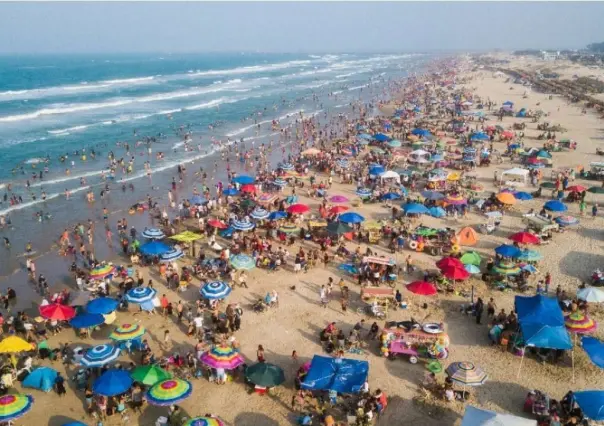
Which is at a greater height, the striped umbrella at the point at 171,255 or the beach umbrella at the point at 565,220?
the striped umbrella at the point at 171,255

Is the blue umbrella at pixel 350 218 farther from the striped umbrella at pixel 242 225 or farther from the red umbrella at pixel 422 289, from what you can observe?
the red umbrella at pixel 422 289

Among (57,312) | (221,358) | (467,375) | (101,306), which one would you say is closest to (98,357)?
(101,306)

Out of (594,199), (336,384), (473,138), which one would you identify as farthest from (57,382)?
(473,138)

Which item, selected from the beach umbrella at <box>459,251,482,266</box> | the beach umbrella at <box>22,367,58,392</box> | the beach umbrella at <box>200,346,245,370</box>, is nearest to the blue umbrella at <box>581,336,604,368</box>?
the beach umbrella at <box>459,251,482,266</box>

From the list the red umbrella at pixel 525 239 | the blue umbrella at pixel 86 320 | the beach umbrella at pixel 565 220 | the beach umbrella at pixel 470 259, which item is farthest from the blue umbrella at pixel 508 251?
the blue umbrella at pixel 86 320

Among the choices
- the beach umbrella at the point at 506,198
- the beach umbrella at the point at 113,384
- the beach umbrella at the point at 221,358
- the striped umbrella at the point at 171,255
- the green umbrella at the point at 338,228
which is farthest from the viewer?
the beach umbrella at the point at 506,198

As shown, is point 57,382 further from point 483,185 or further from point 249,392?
point 483,185

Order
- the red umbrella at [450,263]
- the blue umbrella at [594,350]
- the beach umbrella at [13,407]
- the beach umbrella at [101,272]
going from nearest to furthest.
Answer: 1. the beach umbrella at [13,407]
2. the blue umbrella at [594,350]
3. the red umbrella at [450,263]
4. the beach umbrella at [101,272]
